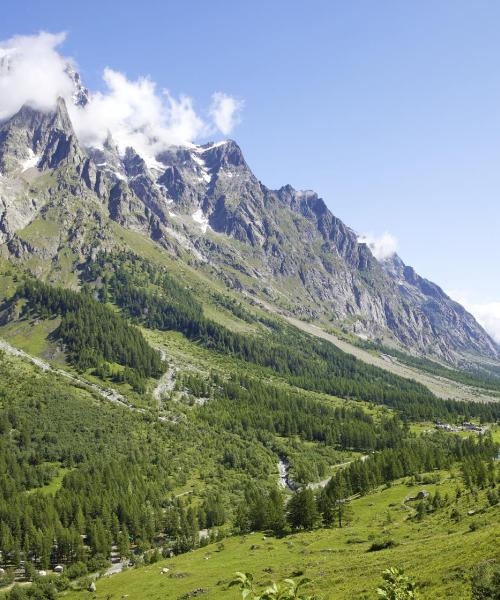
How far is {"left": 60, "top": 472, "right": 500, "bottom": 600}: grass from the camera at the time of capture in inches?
2020

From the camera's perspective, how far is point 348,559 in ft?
247

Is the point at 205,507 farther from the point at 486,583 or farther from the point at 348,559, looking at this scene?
the point at 486,583

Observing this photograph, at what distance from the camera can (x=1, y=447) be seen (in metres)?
155

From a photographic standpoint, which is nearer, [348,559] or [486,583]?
[486,583]

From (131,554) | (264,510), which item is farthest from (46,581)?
(264,510)

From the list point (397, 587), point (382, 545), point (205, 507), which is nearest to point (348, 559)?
point (382, 545)

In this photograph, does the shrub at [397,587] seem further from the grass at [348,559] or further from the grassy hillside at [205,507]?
the grassy hillside at [205,507]

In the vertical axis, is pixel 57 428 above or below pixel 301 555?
above

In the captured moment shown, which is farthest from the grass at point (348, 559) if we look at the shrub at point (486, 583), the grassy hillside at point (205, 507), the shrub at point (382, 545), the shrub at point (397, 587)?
the shrub at point (397, 587)

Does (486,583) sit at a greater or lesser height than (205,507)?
greater

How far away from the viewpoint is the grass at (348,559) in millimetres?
51312

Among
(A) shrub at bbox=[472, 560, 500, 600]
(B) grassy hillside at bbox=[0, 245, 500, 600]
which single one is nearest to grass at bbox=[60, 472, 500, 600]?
(B) grassy hillside at bbox=[0, 245, 500, 600]

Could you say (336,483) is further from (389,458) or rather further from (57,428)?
(57,428)

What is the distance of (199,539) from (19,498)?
48.1m
